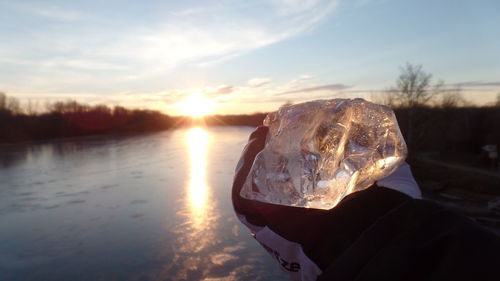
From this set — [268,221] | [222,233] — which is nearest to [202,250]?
[222,233]

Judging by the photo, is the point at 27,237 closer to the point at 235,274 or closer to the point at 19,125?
the point at 235,274

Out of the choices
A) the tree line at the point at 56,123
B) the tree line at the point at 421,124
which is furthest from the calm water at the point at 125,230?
the tree line at the point at 56,123

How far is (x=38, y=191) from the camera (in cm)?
958

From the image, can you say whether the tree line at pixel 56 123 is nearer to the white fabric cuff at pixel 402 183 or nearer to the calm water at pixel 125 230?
the calm water at pixel 125 230

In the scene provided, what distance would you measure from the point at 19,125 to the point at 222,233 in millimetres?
37195

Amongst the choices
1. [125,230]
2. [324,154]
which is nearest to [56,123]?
[125,230]

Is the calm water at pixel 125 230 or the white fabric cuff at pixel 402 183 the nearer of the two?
the white fabric cuff at pixel 402 183

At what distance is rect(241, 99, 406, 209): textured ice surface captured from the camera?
0.98 metres

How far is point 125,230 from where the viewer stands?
20.1ft

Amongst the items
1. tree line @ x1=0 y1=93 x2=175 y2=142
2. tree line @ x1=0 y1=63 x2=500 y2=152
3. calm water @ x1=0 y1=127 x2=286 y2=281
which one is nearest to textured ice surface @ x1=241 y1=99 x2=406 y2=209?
calm water @ x1=0 y1=127 x2=286 y2=281

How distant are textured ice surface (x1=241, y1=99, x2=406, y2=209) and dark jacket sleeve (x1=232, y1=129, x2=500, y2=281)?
5 centimetres

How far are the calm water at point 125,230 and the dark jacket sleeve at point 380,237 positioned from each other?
147 inches

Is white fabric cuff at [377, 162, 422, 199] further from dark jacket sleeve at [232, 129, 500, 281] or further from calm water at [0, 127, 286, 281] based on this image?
calm water at [0, 127, 286, 281]

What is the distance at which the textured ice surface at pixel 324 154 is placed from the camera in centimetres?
98
